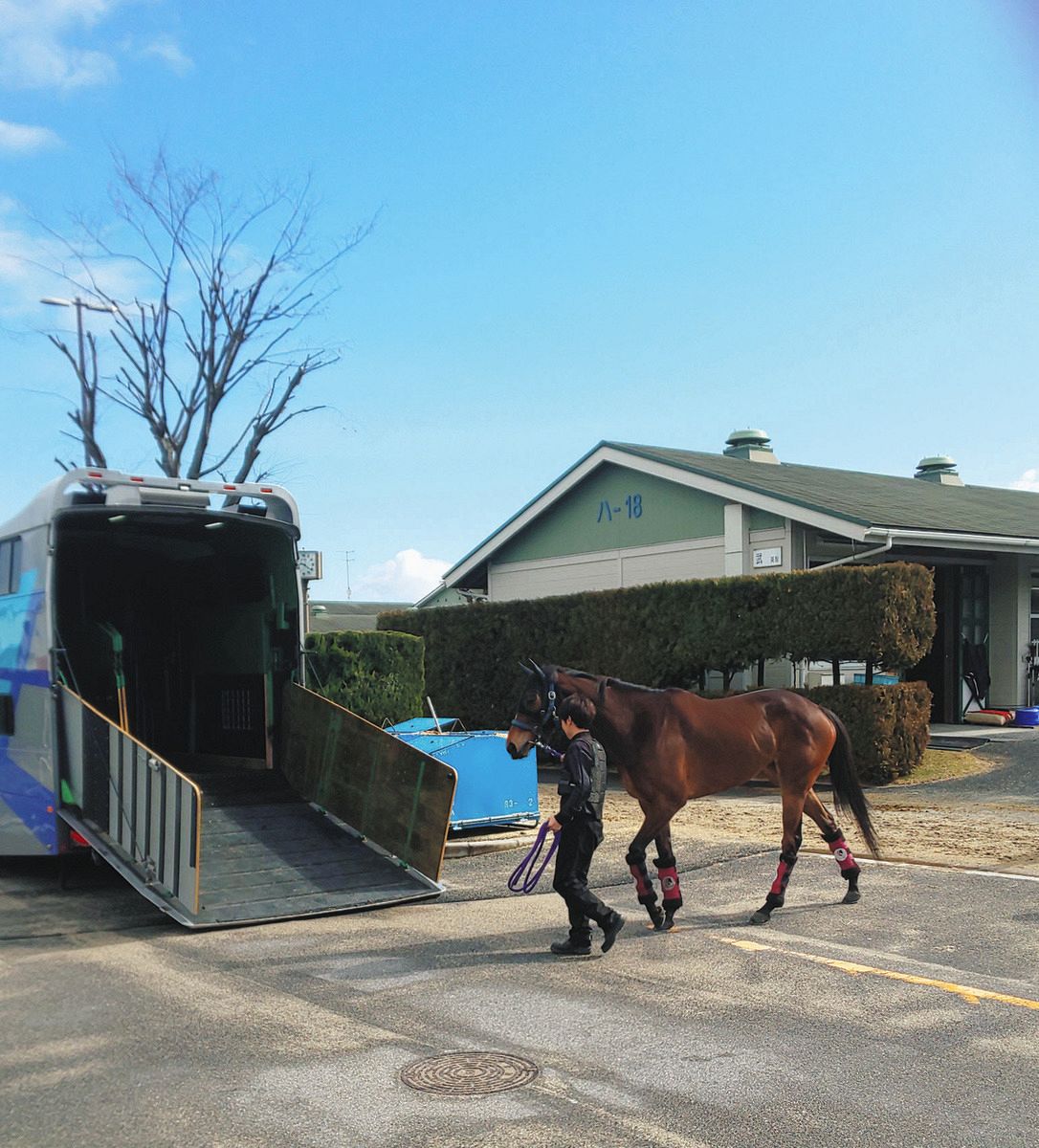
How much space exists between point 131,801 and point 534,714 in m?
3.14

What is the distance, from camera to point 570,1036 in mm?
5820

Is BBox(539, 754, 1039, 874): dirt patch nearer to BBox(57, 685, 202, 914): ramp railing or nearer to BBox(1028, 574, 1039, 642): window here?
BBox(57, 685, 202, 914): ramp railing

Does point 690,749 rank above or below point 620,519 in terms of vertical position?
below

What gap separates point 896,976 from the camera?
693 cm

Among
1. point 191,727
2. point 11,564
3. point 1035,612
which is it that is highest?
point 11,564

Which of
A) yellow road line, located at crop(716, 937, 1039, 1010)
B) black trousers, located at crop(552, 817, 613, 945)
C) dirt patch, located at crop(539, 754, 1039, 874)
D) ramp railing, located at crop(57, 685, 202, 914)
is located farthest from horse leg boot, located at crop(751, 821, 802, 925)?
ramp railing, located at crop(57, 685, 202, 914)

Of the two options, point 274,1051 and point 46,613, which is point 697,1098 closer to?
point 274,1051

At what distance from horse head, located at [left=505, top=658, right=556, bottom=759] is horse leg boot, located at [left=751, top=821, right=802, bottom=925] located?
2.03m

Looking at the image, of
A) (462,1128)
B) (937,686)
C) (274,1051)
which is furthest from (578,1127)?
(937,686)

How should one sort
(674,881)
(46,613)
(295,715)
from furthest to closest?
(295,715) → (46,613) → (674,881)

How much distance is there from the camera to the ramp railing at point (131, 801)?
8391mm

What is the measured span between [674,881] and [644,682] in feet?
38.0

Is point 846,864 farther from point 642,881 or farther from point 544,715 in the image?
point 544,715

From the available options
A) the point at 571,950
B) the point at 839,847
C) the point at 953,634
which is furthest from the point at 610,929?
the point at 953,634
